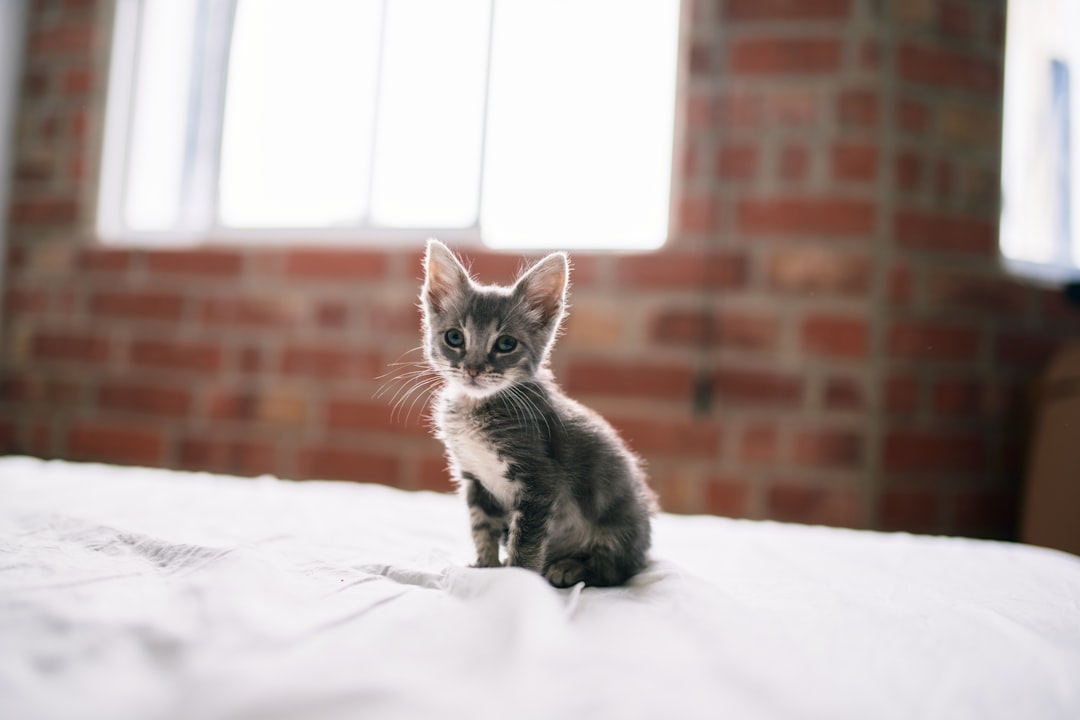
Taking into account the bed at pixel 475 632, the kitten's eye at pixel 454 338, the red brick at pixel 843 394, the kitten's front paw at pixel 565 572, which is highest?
the kitten's eye at pixel 454 338

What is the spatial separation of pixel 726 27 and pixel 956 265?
899 millimetres

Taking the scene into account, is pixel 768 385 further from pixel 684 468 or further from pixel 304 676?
pixel 304 676

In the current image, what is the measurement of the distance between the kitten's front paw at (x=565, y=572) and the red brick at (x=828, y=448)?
3.78 ft

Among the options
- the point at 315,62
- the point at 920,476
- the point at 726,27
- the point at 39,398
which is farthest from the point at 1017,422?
the point at 39,398

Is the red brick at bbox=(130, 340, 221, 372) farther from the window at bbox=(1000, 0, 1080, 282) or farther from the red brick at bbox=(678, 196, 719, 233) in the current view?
the window at bbox=(1000, 0, 1080, 282)

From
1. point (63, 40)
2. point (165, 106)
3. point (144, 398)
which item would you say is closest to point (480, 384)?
point (144, 398)

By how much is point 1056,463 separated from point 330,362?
191cm

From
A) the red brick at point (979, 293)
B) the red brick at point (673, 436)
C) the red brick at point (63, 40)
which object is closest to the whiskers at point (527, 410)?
the red brick at point (673, 436)

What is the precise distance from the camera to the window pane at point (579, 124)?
6.79 feet

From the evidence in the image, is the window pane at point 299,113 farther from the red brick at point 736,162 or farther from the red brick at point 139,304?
the red brick at point 736,162

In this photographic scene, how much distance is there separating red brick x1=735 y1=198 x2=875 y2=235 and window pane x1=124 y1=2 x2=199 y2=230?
6.18 feet

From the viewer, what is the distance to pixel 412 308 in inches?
83.0

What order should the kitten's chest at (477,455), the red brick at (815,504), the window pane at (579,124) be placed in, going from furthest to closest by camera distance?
the window pane at (579,124) → the red brick at (815,504) → the kitten's chest at (477,455)

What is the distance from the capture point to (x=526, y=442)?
939 millimetres
